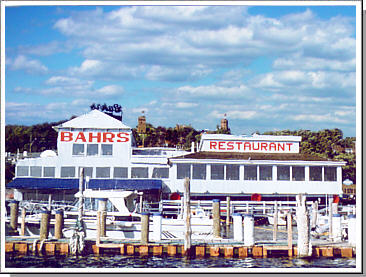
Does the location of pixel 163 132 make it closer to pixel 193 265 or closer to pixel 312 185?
pixel 312 185

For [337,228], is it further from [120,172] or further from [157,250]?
[120,172]

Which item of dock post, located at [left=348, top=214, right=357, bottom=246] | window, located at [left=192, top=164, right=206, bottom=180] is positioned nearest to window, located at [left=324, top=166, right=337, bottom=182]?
window, located at [left=192, top=164, right=206, bottom=180]

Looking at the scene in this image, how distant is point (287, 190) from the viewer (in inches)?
1647

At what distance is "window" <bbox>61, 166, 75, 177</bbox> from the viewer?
4216 centimetres

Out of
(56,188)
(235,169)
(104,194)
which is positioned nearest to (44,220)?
(104,194)

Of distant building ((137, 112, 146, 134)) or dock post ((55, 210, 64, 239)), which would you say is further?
distant building ((137, 112, 146, 134))

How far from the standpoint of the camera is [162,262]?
84.7ft

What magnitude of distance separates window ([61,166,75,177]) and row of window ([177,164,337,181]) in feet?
28.0

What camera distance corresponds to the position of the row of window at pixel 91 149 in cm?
4231

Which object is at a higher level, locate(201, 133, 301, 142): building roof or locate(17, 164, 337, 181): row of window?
locate(201, 133, 301, 142): building roof

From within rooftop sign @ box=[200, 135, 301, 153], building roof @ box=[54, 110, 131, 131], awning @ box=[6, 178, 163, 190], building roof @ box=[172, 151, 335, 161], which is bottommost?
awning @ box=[6, 178, 163, 190]

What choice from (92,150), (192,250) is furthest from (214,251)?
(92,150)

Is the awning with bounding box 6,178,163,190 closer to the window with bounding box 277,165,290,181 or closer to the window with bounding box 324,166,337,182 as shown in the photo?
the window with bounding box 277,165,290,181

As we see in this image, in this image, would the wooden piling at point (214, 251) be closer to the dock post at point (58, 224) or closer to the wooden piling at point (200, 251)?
the wooden piling at point (200, 251)
